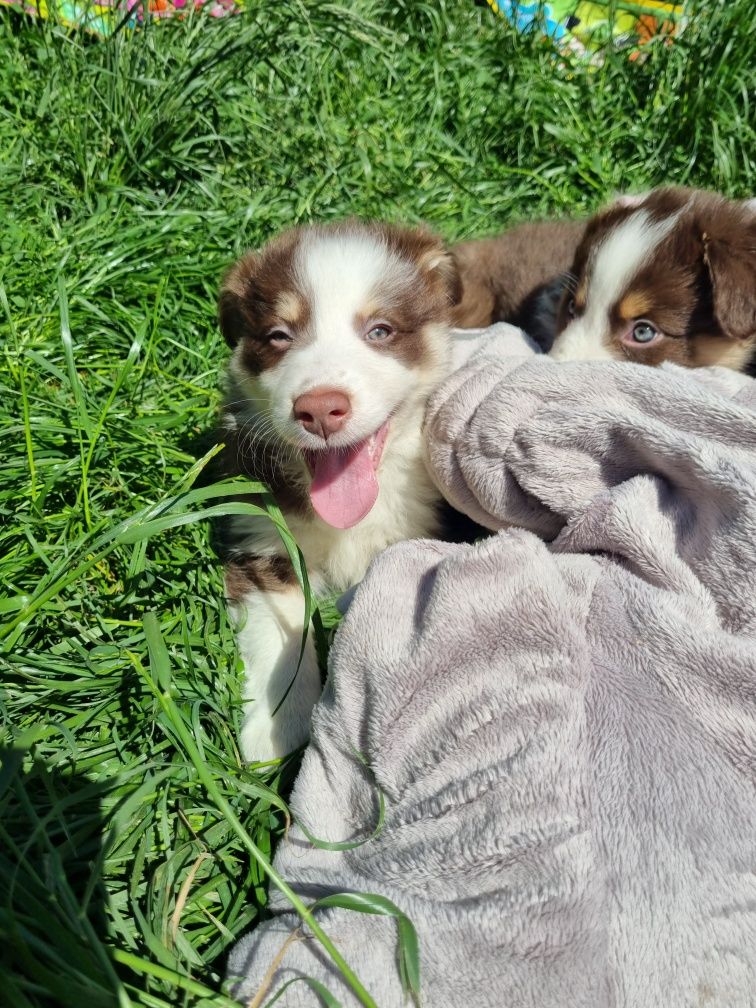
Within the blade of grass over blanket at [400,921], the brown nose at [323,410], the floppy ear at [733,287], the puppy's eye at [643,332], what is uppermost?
the floppy ear at [733,287]

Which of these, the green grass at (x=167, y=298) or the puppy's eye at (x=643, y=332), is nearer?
the green grass at (x=167, y=298)

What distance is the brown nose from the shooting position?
223 cm

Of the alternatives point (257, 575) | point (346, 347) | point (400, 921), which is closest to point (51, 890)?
point (400, 921)

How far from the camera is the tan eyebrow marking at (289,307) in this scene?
2.58 metres

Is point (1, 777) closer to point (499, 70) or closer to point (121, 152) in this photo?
point (121, 152)

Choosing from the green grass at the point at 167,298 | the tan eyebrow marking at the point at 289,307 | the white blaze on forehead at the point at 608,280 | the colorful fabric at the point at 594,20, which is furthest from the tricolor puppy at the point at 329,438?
the colorful fabric at the point at 594,20

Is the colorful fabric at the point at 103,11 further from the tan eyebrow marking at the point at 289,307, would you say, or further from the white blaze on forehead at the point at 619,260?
the white blaze on forehead at the point at 619,260

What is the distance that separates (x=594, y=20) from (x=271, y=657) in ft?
13.9

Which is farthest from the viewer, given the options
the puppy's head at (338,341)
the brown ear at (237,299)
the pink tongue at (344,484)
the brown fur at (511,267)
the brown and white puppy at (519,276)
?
the brown fur at (511,267)

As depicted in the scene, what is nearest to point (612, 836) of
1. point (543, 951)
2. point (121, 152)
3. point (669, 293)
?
point (543, 951)

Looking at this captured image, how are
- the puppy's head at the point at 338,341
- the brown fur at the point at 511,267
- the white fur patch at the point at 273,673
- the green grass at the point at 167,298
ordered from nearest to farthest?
the green grass at the point at 167,298 < the white fur patch at the point at 273,673 < the puppy's head at the point at 338,341 < the brown fur at the point at 511,267

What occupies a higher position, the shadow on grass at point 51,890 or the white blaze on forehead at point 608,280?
the white blaze on forehead at point 608,280

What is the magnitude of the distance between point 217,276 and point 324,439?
62.4 inches

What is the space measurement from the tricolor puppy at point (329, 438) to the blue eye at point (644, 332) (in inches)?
25.3
